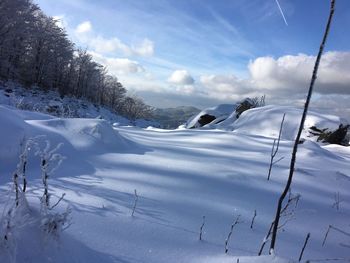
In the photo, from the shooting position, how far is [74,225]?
1.98 m

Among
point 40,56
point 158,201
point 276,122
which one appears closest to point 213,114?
point 276,122

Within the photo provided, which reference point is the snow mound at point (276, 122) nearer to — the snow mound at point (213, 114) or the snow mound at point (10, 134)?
the snow mound at point (213, 114)

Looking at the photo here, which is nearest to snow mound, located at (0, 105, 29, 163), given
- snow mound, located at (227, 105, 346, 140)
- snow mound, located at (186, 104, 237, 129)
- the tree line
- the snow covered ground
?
the snow covered ground

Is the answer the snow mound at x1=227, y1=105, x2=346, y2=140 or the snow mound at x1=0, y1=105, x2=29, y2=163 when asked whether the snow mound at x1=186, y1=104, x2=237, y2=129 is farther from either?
the snow mound at x1=0, y1=105, x2=29, y2=163

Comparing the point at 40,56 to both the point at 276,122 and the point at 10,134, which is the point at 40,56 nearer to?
the point at 276,122

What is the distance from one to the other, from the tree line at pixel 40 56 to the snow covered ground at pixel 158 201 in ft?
82.0

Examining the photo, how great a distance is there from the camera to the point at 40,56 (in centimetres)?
3566

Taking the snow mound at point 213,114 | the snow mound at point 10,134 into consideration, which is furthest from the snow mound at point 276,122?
the snow mound at point 10,134

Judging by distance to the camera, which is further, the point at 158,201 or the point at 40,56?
the point at 40,56

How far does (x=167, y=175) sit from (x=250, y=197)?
37.9 inches

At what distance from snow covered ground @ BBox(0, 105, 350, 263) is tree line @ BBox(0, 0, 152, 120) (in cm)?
2500

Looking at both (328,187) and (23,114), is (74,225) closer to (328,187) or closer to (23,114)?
(328,187)

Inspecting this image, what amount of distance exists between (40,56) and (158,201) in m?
37.4

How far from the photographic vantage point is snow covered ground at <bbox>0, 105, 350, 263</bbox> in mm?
1812
